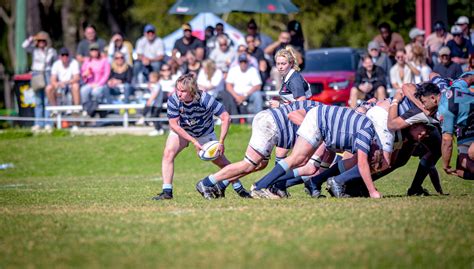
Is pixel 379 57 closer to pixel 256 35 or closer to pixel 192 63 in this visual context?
pixel 256 35

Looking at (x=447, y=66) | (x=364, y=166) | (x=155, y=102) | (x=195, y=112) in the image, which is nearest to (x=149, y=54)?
(x=155, y=102)

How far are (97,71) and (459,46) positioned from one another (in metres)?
8.86

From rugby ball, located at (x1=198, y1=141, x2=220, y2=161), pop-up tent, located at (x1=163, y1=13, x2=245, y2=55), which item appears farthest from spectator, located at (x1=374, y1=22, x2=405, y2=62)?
rugby ball, located at (x1=198, y1=141, x2=220, y2=161)

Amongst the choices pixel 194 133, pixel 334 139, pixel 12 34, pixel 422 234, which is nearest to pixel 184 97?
pixel 194 133

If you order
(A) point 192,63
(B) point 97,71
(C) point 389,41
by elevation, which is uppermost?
(C) point 389,41

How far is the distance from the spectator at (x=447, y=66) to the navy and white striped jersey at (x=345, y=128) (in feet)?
A: 29.0

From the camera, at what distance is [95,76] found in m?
24.4

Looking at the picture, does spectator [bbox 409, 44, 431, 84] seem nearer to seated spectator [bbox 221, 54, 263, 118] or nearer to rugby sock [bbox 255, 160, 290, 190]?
seated spectator [bbox 221, 54, 263, 118]

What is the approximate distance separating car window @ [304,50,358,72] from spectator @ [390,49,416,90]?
222cm

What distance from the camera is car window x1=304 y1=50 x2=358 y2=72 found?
24.7m

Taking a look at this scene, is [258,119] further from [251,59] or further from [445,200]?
[251,59]

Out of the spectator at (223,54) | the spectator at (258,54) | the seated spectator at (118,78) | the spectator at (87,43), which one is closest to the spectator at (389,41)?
the spectator at (258,54)

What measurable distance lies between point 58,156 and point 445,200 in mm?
13165

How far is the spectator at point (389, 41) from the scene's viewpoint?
76.7 ft
